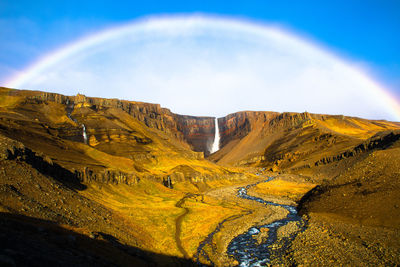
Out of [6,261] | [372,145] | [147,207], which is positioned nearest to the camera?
[6,261]

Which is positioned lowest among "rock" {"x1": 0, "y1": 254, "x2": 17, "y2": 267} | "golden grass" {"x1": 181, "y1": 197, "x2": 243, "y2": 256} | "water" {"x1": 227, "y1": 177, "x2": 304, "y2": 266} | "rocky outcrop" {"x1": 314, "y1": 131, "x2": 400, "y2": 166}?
"golden grass" {"x1": 181, "y1": 197, "x2": 243, "y2": 256}

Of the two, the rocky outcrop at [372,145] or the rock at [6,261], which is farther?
the rocky outcrop at [372,145]

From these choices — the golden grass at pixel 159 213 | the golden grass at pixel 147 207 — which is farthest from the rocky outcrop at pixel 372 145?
the golden grass at pixel 147 207

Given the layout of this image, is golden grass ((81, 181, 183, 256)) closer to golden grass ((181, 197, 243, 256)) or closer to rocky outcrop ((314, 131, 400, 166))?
golden grass ((181, 197, 243, 256))

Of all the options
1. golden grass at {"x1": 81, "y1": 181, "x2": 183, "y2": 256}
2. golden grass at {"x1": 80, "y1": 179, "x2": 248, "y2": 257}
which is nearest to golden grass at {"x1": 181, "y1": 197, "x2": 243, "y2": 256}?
golden grass at {"x1": 80, "y1": 179, "x2": 248, "y2": 257}

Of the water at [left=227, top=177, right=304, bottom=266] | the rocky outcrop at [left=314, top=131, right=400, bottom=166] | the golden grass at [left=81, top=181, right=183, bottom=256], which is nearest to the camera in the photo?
the water at [left=227, top=177, right=304, bottom=266]

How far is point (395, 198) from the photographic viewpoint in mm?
43469

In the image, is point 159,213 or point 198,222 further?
point 159,213

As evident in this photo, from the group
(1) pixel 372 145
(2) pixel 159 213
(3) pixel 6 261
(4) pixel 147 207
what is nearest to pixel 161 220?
(2) pixel 159 213

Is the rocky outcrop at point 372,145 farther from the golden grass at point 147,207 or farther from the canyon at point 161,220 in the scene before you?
the golden grass at point 147,207

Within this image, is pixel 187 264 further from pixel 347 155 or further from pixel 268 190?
pixel 347 155

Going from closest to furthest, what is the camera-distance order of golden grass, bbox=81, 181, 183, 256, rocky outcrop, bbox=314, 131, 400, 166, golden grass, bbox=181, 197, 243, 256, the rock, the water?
1. the rock
2. the water
3. golden grass, bbox=81, 181, 183, 256
4. golden grass, bbox=181, 197, 243, 256
5. rocky outcrop, bbox=314, 131, 400, 166

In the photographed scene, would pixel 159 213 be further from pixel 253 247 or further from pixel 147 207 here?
pixel 253 247

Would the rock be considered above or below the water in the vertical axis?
above
